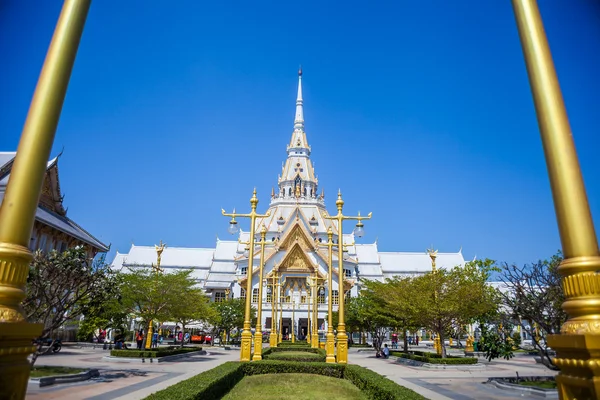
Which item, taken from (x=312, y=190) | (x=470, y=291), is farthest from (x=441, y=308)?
(x=312, y=190)

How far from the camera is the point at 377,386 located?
10.6m

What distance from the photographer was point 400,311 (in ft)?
87.7

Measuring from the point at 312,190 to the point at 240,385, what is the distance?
2799 inches

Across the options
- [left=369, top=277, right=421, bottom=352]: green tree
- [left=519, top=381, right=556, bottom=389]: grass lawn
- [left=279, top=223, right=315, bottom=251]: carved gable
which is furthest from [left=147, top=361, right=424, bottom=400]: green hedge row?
[left=279, top=223, right=315, bottom=251]: carved gable

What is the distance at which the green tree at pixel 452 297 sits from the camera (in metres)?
23.3

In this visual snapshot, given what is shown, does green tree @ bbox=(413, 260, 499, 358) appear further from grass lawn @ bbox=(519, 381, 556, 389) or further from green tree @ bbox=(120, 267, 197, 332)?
green tree @ bbox=(120, 267, 197, 332)

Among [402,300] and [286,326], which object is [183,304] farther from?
[286,326]

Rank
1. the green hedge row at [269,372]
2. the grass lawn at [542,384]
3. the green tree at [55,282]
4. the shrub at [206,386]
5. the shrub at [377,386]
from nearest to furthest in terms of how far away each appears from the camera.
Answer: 1. the shrub at [206,386]
2. the green hedge row at [269,372]
3. the shrub at [377,386]
4. the green tree at [55,282]
5. the grass lawn at [542,384]

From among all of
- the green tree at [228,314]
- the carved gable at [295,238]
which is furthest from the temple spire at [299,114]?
the green tree at [228,314]

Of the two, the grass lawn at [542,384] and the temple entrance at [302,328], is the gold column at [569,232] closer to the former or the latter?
the grass lawn at [542,384]

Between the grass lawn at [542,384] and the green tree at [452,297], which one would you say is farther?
the green tree at [452,297]

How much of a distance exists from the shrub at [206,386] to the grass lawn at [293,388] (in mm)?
276

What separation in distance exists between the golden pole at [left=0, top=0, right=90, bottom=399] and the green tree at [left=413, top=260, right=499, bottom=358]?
22.0 metres

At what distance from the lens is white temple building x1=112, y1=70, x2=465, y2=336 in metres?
59.6
